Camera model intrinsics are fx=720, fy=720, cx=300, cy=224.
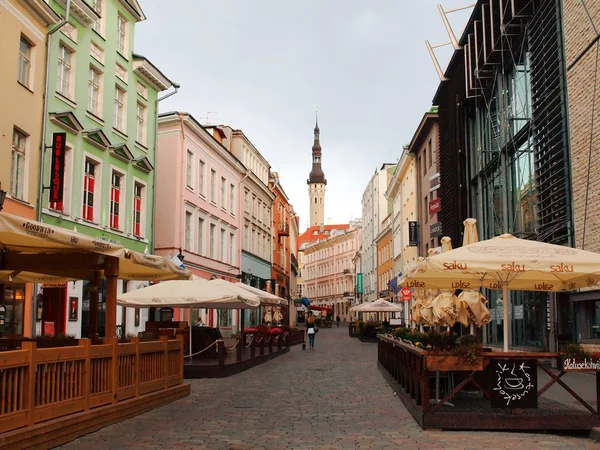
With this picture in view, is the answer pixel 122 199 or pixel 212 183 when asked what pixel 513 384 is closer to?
pixel 122 199

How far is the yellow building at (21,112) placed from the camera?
18094mm

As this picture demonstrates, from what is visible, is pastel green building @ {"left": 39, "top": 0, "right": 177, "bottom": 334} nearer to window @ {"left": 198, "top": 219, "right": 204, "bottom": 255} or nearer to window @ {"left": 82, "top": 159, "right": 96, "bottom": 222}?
window @ {"left": 82, "top": 159, "right": 96, "bottom": 222}

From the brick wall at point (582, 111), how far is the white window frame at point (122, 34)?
1586 cm

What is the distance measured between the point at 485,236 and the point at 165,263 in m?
15.8

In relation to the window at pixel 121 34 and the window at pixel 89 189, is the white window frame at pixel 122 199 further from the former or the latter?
the window at pixel 121 34

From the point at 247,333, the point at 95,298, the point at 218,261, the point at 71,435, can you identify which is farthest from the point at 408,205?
the point at 71,435

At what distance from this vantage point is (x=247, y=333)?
32125 mm

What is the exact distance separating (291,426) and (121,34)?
68.2 feet

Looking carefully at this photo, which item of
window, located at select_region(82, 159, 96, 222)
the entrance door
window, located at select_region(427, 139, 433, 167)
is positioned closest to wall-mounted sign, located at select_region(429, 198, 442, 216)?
window, located at select_region(427, 139, 433, 167)

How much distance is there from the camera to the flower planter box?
8.84 meters

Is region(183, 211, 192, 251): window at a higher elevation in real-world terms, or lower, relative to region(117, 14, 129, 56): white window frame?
lower

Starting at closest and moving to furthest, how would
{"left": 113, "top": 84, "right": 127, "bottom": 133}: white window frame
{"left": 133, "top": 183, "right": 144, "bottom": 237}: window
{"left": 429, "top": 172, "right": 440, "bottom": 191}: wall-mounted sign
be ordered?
{"left": 113, "top": 84, "right": 127, "bottom": 133}: white window frame
{"left": 133, "top": 183, "right": 144, "bottom": 237}: window
{"left": 429, "top": 172, "right": 440, "bottom": 191}: wall-mounted sign

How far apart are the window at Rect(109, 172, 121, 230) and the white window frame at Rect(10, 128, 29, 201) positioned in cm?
583

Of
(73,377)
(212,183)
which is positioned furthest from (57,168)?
(212,183)
